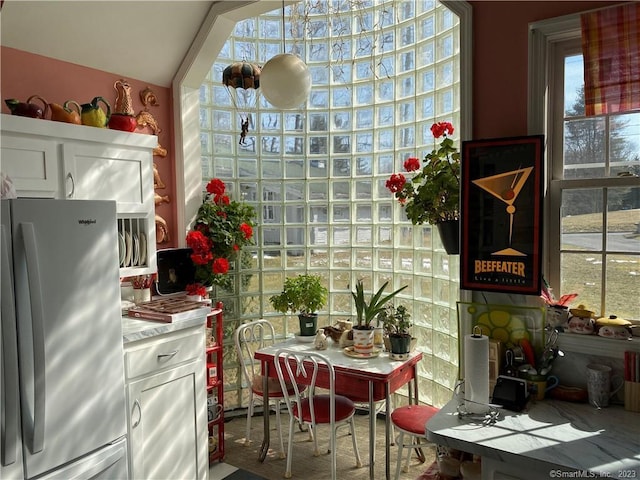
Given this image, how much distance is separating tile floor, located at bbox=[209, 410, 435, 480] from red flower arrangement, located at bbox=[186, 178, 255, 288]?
111 cm

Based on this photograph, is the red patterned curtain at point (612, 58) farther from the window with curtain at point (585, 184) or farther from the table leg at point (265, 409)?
the table leg at point (265, 409)

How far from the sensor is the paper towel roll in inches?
70.6

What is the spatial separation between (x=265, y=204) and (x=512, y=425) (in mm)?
2286

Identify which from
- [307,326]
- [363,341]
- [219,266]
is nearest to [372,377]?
[363,341]

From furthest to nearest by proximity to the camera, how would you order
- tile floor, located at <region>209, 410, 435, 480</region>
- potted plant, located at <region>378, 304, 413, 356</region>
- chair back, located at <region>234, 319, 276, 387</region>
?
chair back, located at <region>234, 319, 276, 387</region> → tile floor, located at <region>209, 410, 435, 480</region> → potted plant, located at <region>378, 304, 413, 356</region>

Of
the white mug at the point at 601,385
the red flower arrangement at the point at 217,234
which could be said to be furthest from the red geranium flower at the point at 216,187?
the white mug at the point at 601,385

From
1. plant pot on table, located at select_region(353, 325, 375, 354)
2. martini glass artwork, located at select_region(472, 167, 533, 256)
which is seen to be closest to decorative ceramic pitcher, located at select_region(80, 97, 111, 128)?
plant pot on table, located at select_region(353, 325, 375, 354)

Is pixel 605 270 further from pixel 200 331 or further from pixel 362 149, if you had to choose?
pixel 200 331

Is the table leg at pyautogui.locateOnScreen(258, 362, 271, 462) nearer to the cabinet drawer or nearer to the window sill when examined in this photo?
the cabinet drawer

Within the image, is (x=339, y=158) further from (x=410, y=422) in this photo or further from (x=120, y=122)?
(x=410, y=422)

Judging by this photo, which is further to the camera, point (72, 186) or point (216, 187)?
point (216, 187)

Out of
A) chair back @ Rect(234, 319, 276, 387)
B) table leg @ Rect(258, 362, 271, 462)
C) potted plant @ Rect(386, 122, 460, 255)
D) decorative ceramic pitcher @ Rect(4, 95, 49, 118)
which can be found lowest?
table leg @ Rect(258, 362, 271, 462)

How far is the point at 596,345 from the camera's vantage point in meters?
Result: 1.88

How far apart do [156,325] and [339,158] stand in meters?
1.73
